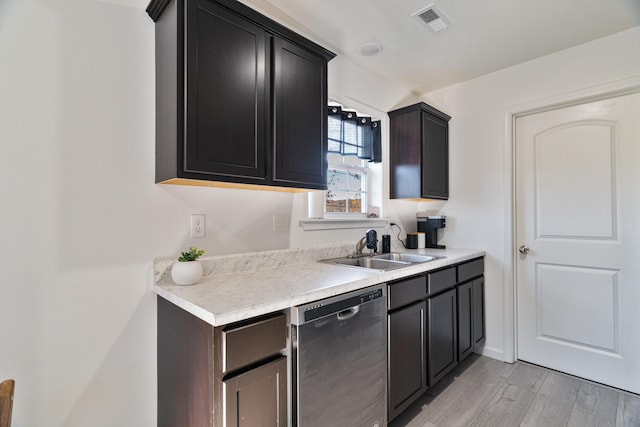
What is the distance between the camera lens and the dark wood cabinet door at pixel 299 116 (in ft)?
5.26

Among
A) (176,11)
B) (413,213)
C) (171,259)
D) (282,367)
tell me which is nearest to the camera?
(282,367)

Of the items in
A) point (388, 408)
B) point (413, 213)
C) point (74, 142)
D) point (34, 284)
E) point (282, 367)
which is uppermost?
point (74, 142)

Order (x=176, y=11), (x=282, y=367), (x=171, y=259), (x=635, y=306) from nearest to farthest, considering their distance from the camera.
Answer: (x=282, y=367)
(x=176, y=11)
(x=171, y=259)
(x=635, y=306)

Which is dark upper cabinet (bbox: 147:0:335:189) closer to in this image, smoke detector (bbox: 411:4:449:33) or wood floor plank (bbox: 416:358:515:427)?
smoke detector (bbox: 411:4:449:33)

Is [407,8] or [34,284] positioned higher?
[407,8]

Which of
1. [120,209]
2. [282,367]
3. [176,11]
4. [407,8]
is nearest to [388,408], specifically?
[282,367]

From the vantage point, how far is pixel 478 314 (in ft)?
8.61

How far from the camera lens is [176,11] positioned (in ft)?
4.23

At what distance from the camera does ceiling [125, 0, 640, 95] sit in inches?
73.5

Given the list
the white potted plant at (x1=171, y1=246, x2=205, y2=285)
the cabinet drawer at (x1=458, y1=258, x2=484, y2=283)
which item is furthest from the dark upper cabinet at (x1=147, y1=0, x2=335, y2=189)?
the cabinet drawer at (x1=458, y1=258, x2=484, y2=283)

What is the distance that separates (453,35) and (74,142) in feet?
7.88

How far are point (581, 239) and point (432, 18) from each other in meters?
2.01

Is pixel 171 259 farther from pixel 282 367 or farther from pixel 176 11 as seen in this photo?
pixel 176 11

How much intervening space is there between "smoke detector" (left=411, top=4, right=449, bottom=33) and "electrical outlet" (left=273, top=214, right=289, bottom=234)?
155 cm
